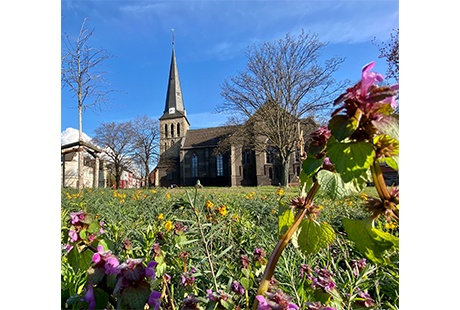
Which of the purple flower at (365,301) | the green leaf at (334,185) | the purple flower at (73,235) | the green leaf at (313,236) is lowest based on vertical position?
the purple flower at (365,301)

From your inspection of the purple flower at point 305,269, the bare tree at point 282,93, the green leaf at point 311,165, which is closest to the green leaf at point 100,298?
the green leaf at point 311,165

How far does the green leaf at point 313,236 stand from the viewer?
162mm

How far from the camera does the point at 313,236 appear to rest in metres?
0.16

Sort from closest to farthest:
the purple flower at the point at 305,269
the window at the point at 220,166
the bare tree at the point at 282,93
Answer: the purple flower at the point at 305,269
the bare tree at the point at 282,93
the window at the point at 220,166

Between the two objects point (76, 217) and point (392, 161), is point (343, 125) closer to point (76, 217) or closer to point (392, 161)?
point (392, 161)

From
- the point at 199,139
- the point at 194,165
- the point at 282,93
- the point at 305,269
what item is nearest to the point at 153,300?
the point at 305,269

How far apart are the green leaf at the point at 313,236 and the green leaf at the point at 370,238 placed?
11mm

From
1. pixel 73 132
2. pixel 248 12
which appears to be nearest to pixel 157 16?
pixel 248 12

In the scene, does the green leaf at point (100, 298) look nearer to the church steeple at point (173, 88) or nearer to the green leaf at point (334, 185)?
the green leaf at point (334, 185)

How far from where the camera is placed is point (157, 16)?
1.35ft

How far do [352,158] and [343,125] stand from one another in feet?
0.05

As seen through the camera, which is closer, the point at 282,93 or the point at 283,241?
the point at 283,241

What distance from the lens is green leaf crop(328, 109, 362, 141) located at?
0.39 feet
